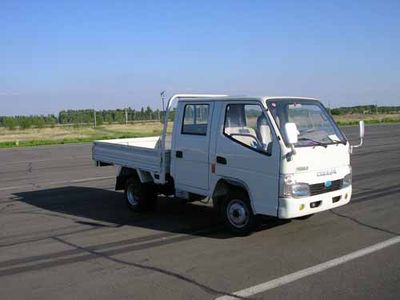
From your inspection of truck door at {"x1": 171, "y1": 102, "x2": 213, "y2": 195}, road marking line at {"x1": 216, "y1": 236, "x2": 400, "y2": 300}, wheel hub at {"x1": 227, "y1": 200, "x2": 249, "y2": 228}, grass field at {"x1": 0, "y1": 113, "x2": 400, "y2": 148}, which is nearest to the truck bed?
truck door at {"x1": 171, "y1": 102, "x2": 213, "y2": 195}

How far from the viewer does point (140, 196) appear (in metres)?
9.71

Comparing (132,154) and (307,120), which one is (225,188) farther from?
(132,154)

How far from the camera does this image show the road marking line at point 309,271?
5.33m

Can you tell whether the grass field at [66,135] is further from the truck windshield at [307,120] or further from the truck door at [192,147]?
the truck windshield at [307,120]

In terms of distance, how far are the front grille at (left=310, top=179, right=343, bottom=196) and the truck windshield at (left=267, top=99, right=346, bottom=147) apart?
1.91 feet

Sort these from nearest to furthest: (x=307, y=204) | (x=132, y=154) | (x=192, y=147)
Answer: (x=307, y=204), (x=192, y=147), (x=132, y=154)

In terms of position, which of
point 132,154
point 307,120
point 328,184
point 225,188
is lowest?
point 225,188

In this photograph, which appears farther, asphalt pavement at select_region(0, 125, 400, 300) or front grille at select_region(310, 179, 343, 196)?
front grille at select_region(310, 179, 343, 196)

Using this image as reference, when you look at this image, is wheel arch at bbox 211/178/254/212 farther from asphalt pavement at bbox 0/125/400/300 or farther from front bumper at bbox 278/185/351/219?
front bumper at bbox 278/185/351/219

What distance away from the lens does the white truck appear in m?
7.11

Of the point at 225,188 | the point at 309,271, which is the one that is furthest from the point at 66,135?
the point at 309,271

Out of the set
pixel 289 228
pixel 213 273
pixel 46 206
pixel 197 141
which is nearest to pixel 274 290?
pixel 213 273

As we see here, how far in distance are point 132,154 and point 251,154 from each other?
300 centimetres

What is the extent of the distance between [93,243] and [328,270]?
3.40 m
